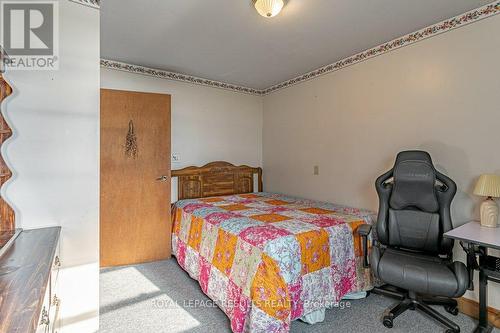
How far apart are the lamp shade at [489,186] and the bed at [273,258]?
887 mm

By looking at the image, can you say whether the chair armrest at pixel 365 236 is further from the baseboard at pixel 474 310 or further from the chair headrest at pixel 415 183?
the baseboard at pixel 474 310

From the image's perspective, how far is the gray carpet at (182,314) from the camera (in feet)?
6.26

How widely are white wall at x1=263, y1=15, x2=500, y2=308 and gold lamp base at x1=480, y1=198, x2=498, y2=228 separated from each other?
0.56 ft

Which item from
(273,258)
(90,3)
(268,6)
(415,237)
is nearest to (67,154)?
(90,3)

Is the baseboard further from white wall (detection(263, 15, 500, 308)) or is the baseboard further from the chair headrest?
the chair headrest

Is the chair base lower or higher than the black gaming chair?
lower

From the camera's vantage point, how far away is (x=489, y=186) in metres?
1.84

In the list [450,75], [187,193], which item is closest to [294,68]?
[450,75]

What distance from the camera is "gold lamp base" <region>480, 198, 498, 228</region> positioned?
1886mm

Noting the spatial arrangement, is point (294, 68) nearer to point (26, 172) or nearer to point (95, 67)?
point (95, 67)

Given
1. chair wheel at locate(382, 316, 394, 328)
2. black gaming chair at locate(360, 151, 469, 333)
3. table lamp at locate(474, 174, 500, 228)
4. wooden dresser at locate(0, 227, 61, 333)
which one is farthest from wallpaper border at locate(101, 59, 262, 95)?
chair wheel at locate(382, 316, 394, 328)

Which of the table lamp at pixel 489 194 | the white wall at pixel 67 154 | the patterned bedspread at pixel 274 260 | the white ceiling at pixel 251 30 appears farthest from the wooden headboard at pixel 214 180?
the table lamp at pixel 489 194

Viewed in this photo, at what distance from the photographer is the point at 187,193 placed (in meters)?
3.62

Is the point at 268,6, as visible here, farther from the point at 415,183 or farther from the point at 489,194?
the point at 489,194
